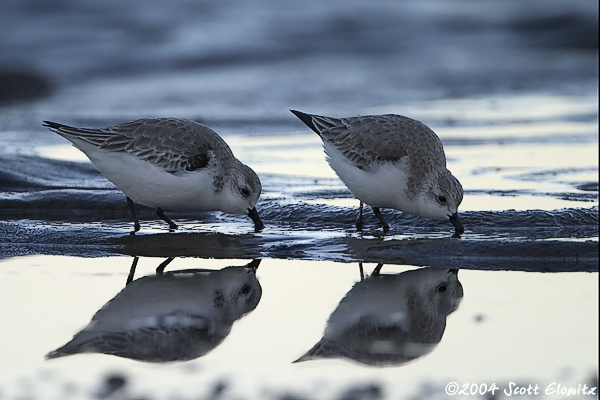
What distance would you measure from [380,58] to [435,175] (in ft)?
39.0

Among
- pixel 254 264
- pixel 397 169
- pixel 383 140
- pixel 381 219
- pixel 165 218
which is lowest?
pixel 254 264

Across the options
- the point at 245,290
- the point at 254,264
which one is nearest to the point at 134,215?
the point at 254,264

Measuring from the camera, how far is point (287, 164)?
34.1 ft

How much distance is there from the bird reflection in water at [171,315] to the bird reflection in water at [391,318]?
1.87 ft

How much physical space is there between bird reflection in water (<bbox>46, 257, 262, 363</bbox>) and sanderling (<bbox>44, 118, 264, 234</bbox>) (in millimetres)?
1042

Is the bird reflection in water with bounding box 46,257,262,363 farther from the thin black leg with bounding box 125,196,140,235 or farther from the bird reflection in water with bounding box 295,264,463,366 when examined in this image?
the thin black leg with bounding box 125,196,140,235

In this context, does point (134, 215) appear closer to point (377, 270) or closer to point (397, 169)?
point (397, 169)

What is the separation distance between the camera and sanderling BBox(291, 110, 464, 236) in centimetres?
716

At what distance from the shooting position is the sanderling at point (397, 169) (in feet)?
23.5

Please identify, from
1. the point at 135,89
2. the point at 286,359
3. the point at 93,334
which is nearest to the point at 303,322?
the point at 286,359

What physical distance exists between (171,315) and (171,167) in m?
2.24

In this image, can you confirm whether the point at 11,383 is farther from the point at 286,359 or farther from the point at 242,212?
the point at 242,212

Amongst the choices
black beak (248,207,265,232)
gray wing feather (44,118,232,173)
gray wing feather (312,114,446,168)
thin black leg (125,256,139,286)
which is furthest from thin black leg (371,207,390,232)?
thin black leg (125,256,139,286)

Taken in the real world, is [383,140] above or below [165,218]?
above
